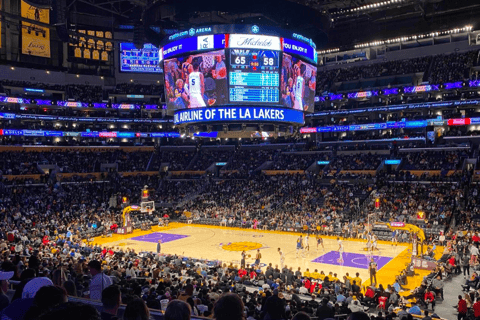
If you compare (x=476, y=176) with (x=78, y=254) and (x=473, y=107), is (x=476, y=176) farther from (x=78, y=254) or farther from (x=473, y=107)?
(x=78, y=254)

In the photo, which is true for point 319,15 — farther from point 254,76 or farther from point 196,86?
point 196,86

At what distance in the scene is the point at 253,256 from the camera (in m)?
27.5

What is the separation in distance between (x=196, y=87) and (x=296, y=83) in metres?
5.82

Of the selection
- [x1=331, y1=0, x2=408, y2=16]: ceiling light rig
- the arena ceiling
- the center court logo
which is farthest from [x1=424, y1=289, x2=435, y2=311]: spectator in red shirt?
[x1=331, y1=0, x2=408, y2=16]: ceiling light rig

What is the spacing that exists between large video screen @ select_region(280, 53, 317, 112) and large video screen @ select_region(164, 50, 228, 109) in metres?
3.39

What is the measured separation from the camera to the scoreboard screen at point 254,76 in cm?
2216

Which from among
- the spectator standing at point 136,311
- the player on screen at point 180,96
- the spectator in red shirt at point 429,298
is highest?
the player on screen at point 180,96

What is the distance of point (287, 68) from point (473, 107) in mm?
32438

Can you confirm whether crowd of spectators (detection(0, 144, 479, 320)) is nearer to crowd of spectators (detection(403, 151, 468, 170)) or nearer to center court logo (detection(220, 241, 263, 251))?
crowd of spectators (detection(403, 151, 468, 170))

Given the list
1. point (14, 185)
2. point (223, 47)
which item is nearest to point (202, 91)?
point (223, 47)

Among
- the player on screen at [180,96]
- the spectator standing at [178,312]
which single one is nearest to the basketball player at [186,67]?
the player on screen at [180,96]

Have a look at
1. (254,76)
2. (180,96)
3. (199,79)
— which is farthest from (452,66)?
(180,96)

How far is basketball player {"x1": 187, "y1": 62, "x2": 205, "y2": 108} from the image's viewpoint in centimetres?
2258

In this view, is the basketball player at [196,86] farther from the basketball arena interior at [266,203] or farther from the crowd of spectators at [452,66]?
the crowd of spectators at [452,66]
